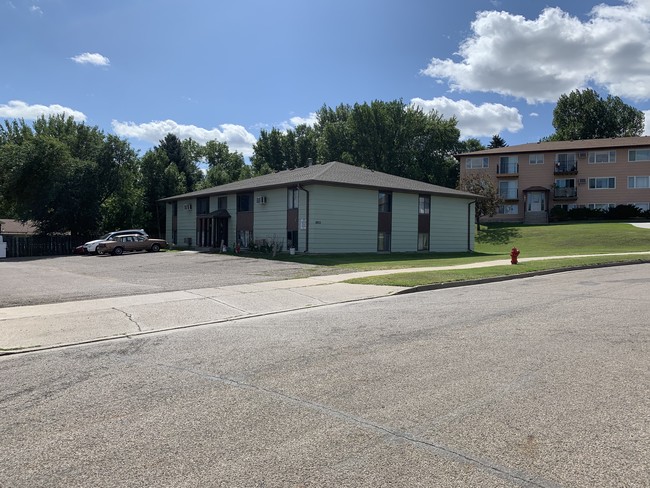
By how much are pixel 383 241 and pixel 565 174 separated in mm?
32325

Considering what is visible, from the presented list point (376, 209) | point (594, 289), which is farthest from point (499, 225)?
point (594, 289)

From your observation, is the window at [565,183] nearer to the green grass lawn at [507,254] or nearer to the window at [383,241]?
the green grass lawn at [507,254]

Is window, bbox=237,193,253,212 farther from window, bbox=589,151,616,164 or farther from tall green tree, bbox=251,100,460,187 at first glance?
window, bbox=589,151,616,164

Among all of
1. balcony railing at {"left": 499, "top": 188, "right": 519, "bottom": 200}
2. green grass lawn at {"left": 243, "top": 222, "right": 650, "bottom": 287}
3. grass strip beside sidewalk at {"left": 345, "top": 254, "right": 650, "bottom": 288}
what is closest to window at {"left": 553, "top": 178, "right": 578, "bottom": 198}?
balcony railing at {"left": 499, "top": 188, "right": 519, "bottom": 200}

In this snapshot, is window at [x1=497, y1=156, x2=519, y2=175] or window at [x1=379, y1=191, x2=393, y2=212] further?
window at [x1=497, y1=156, x2=519, y2=175]

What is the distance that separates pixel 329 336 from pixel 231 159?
7490cm

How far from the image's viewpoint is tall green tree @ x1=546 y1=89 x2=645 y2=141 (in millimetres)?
81875

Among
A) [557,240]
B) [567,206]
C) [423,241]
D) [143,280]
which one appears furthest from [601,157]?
[143,280]

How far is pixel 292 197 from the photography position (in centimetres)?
3138

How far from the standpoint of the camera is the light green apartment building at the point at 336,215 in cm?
3005

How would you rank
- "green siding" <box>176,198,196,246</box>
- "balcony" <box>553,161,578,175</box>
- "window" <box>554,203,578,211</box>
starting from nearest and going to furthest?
"green siding" <box>176,198,196,246</box>
"balcony" <box>553,161,578,175</box>
"window" <box>554,203,578,211</box>

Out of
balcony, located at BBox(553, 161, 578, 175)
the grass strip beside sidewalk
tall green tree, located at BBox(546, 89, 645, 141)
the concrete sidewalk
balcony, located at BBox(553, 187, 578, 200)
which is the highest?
tall green tree, located at BBox(546, 89, 645, 141)

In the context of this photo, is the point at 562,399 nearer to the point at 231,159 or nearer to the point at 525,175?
the point at 525,175

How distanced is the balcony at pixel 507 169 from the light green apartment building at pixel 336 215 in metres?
21.2
